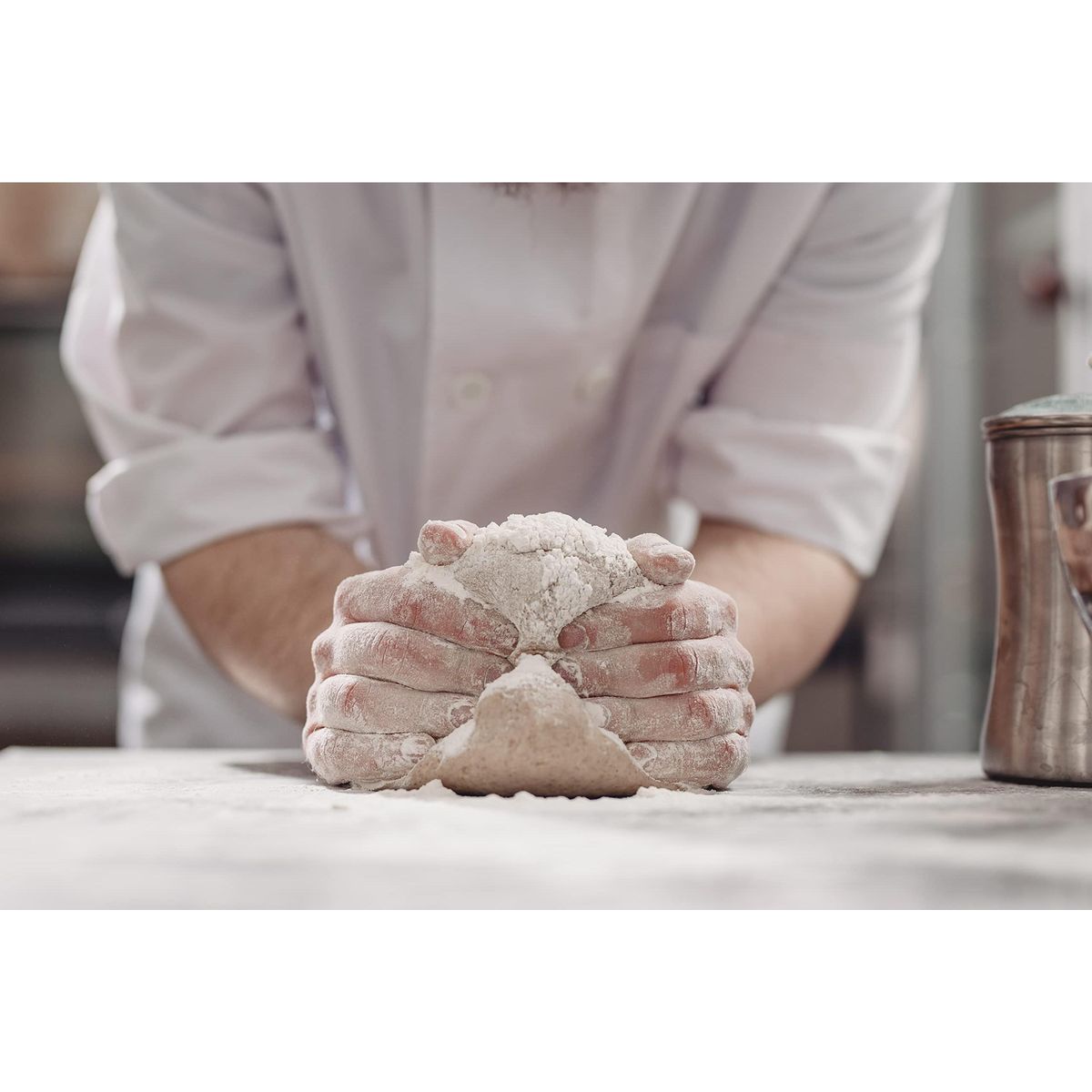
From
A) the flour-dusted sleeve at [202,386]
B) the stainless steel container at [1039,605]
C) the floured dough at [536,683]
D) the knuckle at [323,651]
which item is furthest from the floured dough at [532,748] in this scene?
the flour-dusted sleeve at [202,386]

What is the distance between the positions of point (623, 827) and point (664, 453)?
738mm

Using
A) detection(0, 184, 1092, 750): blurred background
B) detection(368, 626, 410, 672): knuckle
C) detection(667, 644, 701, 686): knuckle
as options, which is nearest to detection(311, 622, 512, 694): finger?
detection(368, 626, 410, 672): knuckle

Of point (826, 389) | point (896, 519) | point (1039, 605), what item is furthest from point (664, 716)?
point (896, 519)

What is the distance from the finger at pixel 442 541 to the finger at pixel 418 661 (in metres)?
0.05

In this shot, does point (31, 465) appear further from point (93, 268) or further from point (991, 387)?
point (991, 387)

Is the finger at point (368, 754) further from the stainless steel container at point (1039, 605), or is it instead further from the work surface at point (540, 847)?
the stainless steel container at point (1039, 605)

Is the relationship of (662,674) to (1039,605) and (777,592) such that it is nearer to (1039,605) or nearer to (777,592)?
(1039,605)

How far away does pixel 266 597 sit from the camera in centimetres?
112

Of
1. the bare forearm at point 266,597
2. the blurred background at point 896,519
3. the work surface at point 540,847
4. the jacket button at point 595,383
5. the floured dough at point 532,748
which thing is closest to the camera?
the work surface at point 540,847

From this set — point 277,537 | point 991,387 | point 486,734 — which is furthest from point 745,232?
point 991,387

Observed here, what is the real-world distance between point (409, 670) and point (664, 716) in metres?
0.17

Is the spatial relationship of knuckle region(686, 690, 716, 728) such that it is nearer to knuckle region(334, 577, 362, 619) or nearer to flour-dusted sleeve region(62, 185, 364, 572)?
knuckle region(334, 577, 362, 619)

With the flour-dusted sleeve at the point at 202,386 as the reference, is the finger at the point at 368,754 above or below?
below

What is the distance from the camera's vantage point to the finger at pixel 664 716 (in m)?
0.78
